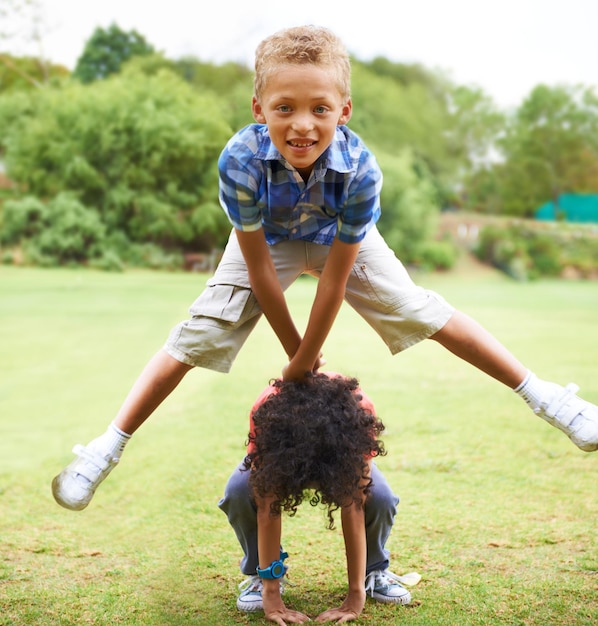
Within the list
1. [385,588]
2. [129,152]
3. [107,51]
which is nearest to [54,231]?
[129,152]

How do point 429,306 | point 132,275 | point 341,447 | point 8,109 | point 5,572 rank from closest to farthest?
1. point 341,447
2. point 429,306
3. point 5,572
4. point 132,275
5. point 8,109

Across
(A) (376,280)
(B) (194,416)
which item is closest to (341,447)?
(A) (376,280)

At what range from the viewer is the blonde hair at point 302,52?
79.3 inches

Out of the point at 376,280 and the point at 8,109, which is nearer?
the point at 376,280

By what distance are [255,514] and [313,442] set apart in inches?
15.2

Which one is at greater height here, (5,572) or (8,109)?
(8,109)

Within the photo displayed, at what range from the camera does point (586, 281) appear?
16531mm

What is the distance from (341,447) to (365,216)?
59cm

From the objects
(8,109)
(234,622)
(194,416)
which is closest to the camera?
(234,622)

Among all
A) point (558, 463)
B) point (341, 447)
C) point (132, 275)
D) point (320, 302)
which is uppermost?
point (320, 302)

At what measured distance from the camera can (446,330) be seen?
2.40m

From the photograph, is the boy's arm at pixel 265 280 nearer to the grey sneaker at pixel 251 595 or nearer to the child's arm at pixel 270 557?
the child's arm at pixel 270 557

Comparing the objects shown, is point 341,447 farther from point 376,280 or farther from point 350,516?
point 376,280

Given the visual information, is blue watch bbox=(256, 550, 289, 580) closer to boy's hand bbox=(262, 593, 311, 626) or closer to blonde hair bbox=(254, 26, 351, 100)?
boy's hand bbox=(262, 593, 311, 626)
